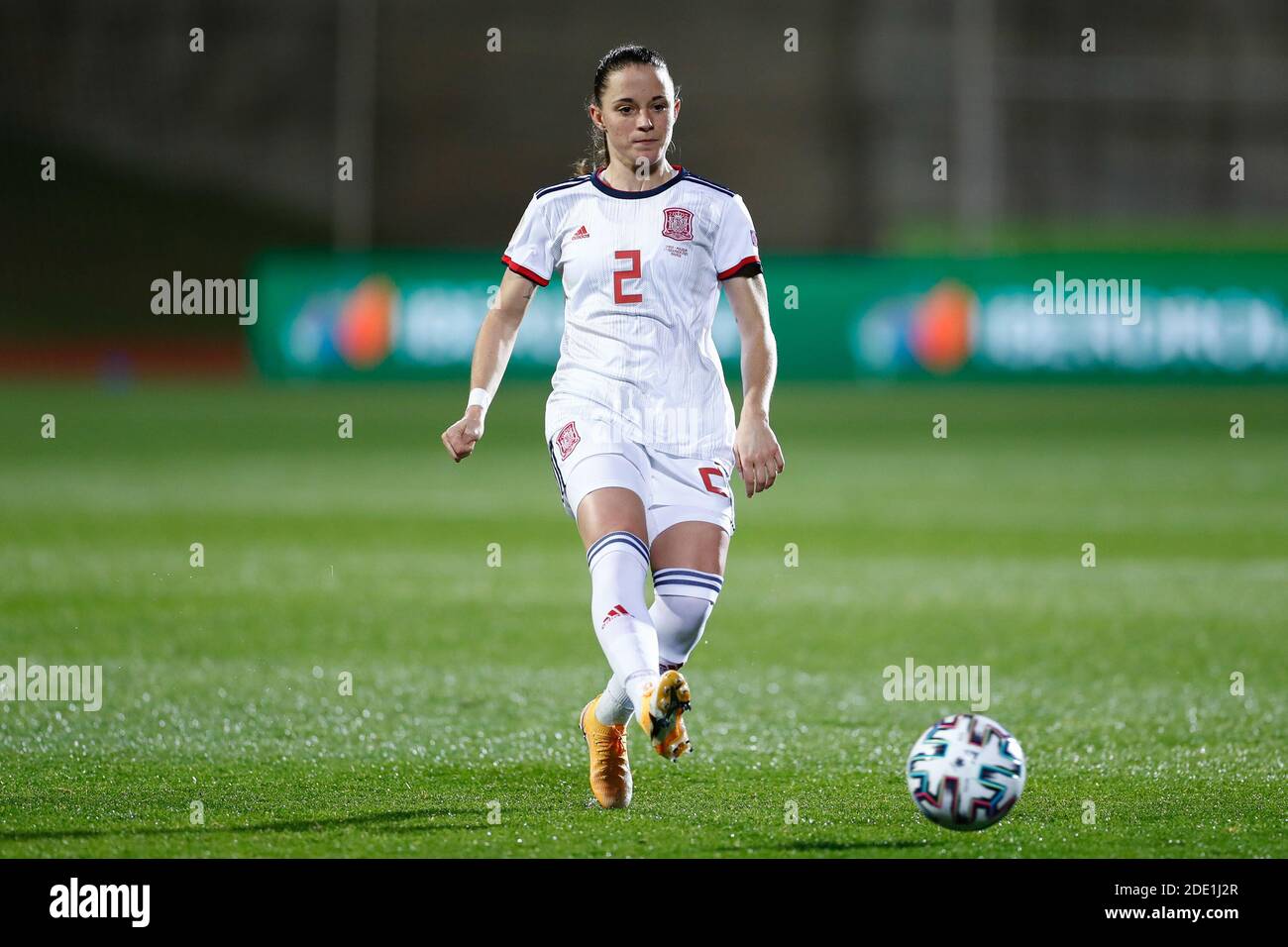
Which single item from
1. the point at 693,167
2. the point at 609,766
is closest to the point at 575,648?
the point at 609,766

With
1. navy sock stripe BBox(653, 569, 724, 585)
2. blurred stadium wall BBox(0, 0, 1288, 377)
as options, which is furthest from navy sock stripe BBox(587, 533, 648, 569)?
blurred stadium wall BBox(0, 0, 1288, 377)

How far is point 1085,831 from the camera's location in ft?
16.0

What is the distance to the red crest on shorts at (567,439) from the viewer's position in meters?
5.05

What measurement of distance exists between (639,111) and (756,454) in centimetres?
102

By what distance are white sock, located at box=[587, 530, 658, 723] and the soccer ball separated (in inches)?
31.9

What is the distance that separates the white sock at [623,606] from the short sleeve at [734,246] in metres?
0.84

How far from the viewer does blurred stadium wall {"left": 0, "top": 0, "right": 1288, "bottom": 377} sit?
2348 centimetres

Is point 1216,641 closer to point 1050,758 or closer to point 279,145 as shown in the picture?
point 1050,758

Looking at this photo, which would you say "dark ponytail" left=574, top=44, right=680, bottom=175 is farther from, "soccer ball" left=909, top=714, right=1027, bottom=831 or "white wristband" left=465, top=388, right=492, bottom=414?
"soccer ball" left=909, top=714, right=1027, bottom=831

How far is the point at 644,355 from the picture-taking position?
502cm

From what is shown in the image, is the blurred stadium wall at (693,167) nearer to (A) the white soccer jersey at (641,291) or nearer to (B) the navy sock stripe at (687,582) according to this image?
(A) the white soccer jersey at (641,291)

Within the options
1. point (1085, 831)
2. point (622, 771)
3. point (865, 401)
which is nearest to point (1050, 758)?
point (1085, 831)

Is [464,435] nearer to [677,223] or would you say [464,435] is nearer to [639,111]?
[677,223]
